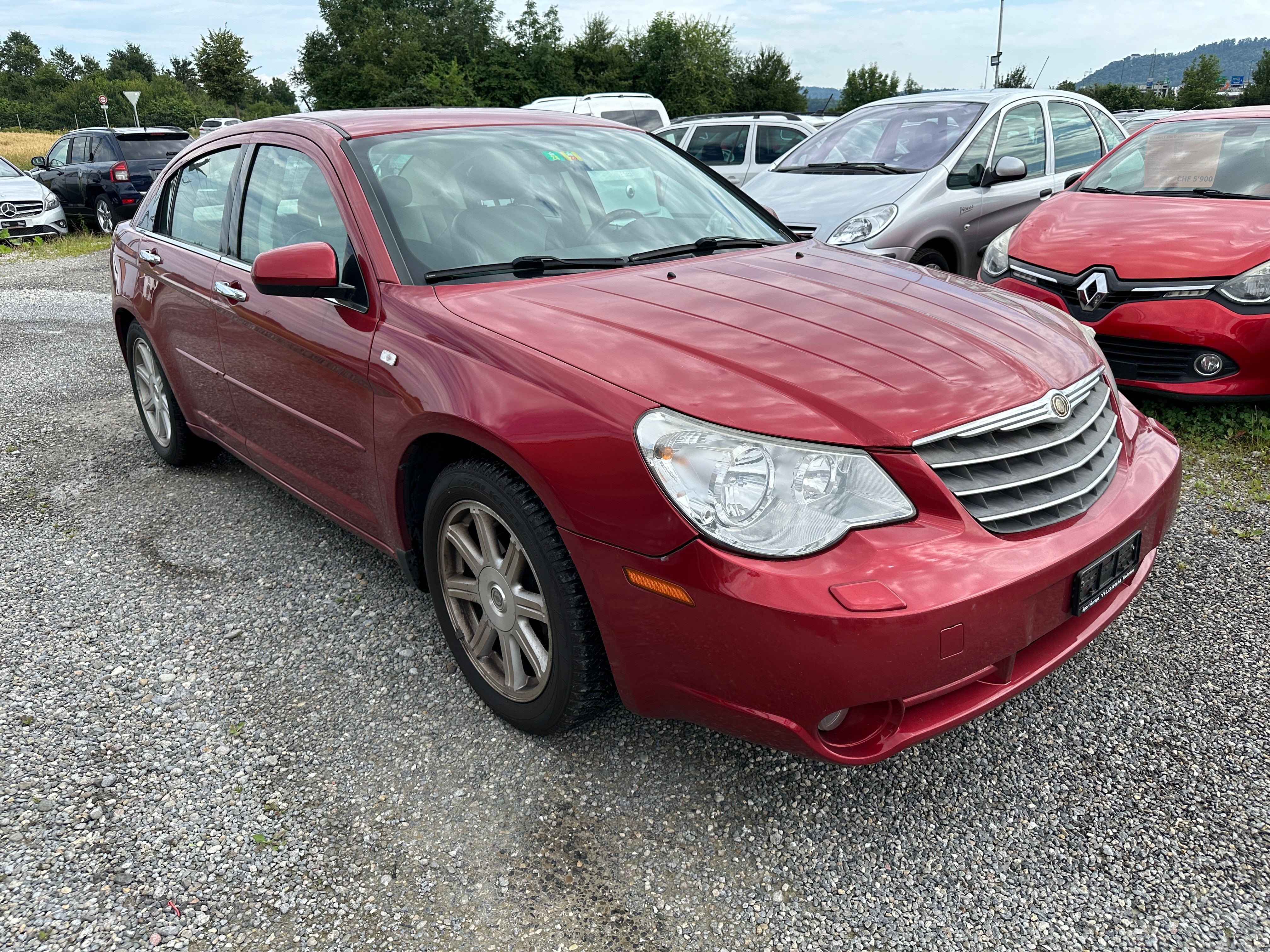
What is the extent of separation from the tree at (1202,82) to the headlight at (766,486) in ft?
181

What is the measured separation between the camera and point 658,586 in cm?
195

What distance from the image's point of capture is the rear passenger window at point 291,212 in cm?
285

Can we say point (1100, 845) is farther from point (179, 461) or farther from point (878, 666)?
point (179, 461)

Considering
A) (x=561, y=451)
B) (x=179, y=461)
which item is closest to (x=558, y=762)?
(x=561, y=451)

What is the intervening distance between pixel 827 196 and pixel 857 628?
5167mm

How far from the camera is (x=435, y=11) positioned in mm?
67188

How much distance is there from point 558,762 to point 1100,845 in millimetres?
1354

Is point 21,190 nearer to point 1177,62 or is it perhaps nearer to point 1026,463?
point 1026,463

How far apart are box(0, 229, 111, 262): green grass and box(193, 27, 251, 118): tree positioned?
48.2 metres

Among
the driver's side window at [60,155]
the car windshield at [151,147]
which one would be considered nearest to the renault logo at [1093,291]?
the car windshield at [151,147]

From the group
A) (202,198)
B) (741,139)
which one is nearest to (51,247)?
(741,139)

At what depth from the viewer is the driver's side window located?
52.2ft

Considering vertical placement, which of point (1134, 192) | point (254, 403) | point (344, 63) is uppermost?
point (344, 63)

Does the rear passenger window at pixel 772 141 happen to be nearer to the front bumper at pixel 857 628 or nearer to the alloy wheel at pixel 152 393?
the alloy wheel at pixel 152 393
